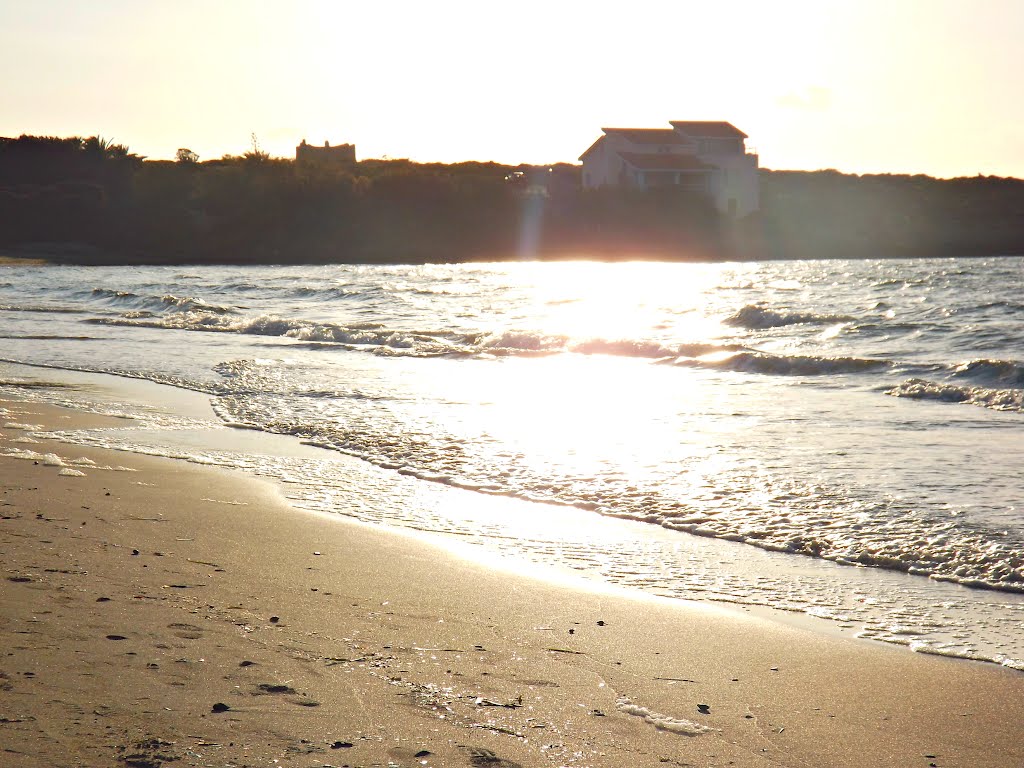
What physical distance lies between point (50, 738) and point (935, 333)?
1877 cm

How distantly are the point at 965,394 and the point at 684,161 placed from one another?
65.6 m

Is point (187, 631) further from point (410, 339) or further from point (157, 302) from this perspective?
point (157, 302)

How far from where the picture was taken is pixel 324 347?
1742 centimetres

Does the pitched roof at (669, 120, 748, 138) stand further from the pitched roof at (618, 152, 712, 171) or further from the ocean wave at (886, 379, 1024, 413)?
the ocean wave at (886, 379, 1024, 413)

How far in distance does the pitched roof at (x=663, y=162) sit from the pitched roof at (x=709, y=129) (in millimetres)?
3420

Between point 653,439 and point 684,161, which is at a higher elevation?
point 684,161

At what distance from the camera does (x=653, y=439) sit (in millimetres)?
8336

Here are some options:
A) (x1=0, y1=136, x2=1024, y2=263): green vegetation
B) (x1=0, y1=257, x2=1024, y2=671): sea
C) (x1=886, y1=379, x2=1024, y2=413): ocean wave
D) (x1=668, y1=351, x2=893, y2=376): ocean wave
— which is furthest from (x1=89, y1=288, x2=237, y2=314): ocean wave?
(x1=0, y1=136, x2=1024, y2=263): green vegetation

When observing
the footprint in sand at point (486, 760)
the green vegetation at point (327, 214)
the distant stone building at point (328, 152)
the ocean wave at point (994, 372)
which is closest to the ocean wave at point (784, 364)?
the ocean wave at point (994, 372)

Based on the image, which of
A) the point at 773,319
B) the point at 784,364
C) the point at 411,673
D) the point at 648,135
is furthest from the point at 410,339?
the point at 648,135

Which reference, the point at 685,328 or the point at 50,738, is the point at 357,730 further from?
the point at 685,328

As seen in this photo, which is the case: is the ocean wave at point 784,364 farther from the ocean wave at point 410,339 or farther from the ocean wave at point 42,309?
the ocean wave at point 42,309

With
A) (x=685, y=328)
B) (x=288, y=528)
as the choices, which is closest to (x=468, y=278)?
(x=685, y=328)

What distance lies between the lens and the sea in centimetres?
493
